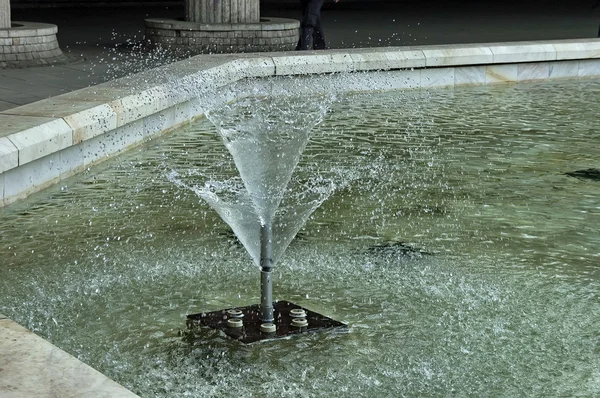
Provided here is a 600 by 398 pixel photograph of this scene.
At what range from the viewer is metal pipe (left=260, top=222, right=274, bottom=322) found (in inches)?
152

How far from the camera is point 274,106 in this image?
9500 millimetres

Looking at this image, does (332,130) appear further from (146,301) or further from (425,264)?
(146,301)

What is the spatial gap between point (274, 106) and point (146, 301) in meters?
5.27

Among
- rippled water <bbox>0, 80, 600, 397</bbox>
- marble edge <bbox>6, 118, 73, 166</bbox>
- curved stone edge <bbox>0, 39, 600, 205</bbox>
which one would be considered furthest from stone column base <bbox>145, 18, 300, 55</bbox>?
marble edge <bbox>6, 118, 73, 166</bbox>

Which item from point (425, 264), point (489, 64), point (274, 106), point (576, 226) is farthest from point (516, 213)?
point (489, 64)

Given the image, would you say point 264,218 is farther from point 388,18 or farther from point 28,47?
point 388,18

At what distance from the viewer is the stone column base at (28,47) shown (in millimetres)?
10148

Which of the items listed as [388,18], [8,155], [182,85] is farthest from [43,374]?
[388,18]

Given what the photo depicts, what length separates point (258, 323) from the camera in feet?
13.1

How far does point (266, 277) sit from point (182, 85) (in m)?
4.52

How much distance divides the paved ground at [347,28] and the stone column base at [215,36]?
1.12 ft

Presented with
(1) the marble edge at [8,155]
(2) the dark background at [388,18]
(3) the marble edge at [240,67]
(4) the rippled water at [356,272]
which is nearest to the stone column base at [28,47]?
(3) the marble edge at [240,67]

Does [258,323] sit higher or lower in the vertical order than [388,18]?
lower

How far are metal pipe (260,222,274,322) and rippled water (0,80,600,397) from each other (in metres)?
0.12
